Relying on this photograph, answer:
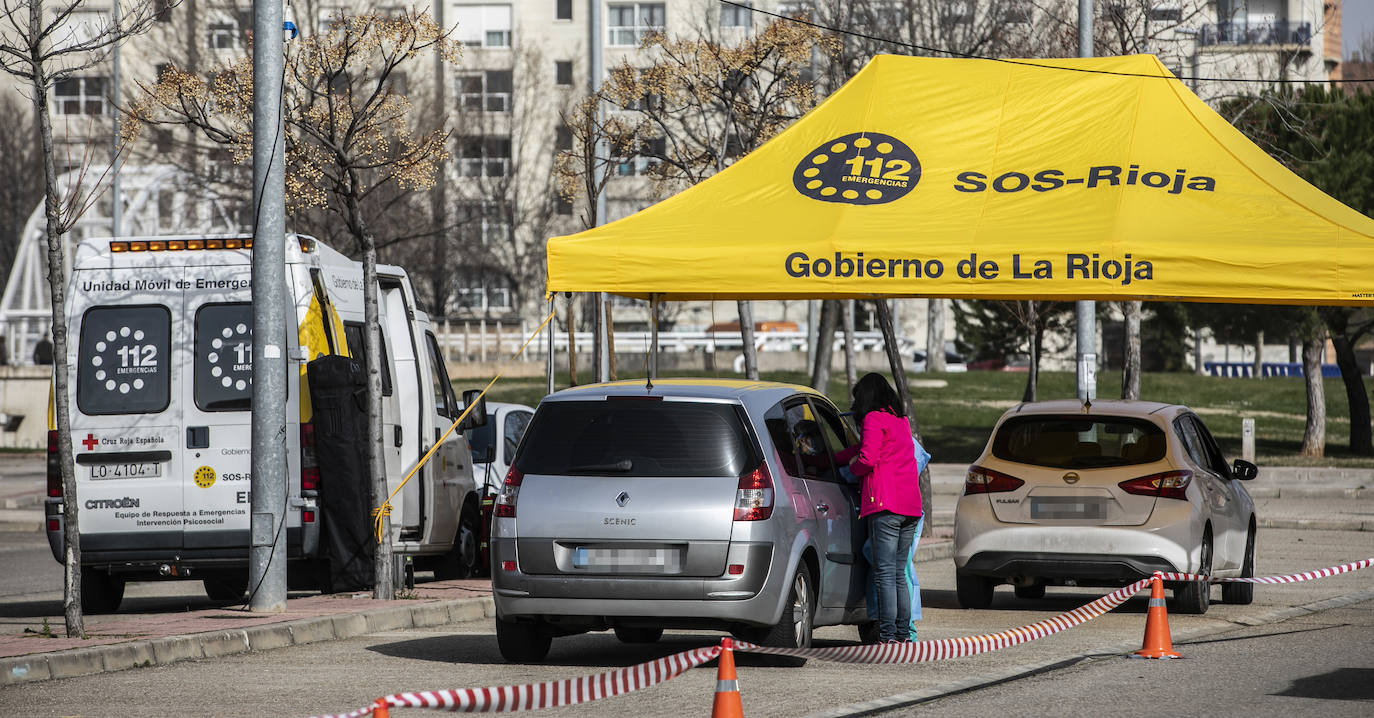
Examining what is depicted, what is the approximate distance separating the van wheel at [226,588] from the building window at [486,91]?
40395mm

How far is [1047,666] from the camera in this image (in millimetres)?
9508

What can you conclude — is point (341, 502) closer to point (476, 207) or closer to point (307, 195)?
point (307, 195)

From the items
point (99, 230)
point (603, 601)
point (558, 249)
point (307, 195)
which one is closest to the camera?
point (603, 601)

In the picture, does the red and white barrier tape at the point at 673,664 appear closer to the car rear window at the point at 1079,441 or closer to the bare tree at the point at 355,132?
the car rear window at the point at 1079,441

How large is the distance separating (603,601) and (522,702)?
125 inches

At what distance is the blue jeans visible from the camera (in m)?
9.94

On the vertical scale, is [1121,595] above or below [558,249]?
below

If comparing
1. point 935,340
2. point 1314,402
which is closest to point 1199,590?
point 1314,402

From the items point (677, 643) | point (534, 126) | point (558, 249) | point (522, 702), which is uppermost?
point (534, 126)

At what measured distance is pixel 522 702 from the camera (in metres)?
5.94

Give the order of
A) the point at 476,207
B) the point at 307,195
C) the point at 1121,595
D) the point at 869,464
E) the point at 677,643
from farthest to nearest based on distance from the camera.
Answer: the point at 476,207 → the point at 307,195 → the point at 1121,595 → the point at 677,643 → the point at 869,464

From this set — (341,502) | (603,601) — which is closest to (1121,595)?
(603,601)

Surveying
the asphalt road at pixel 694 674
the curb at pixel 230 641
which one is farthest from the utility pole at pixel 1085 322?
the curb at pixel 230 641

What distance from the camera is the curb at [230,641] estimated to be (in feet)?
30.0
